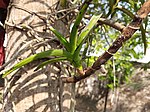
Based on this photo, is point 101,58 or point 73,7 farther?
point 73,7

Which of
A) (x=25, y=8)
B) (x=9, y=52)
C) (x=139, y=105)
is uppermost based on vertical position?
(x=25, y=8)

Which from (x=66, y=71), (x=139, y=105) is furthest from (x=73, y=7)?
(x=139, y=105)

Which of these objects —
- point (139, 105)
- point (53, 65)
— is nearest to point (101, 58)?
point (53, 65)

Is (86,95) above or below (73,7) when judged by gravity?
below

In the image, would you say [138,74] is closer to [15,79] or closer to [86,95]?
[86,95]

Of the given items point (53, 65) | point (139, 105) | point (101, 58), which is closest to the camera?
point (101, 58)

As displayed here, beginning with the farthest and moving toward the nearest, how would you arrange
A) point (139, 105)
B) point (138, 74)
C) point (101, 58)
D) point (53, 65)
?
point (138, 74)
point (139, 105)
point (53, 65)
point (101, 58)
